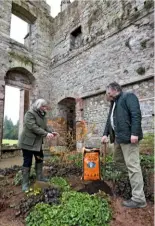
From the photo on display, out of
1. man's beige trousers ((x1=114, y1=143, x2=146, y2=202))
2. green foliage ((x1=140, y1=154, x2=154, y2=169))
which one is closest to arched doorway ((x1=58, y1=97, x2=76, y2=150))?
green foliage ((x1=140, y1=154, x2=154, y2=169))

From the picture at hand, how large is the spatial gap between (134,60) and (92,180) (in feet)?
15.2

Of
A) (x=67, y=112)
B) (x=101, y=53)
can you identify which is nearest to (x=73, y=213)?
(x=101, y=53)

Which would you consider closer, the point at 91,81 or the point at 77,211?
the point at 77,211

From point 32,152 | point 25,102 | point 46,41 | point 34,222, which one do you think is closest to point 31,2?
point 46,41

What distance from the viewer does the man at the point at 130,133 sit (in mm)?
2494

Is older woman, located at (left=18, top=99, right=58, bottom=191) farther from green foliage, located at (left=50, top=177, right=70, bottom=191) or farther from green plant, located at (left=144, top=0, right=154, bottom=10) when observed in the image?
green plant, located at (left=144, top=0, right=154, bottom=10)

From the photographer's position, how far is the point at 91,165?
3.28 m

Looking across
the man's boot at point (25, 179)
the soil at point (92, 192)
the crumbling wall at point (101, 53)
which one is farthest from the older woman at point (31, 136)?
the crumbling wall at point (101, 53)

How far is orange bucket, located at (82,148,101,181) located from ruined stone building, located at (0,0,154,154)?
230cm

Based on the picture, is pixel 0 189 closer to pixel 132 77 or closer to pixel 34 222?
pixel 34 222

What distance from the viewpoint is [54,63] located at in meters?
9.80

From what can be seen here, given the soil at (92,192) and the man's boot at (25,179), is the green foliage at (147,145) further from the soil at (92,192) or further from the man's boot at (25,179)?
the man's boot at (25,179)

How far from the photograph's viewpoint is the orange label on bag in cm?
326

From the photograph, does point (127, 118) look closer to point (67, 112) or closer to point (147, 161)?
point (147, 161)
